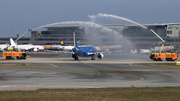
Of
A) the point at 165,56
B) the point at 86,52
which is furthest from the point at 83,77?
the point at 165,56

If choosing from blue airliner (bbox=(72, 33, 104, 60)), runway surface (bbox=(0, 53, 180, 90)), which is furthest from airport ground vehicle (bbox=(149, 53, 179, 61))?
runway surface (bbox=(0, 53, 180, 90))

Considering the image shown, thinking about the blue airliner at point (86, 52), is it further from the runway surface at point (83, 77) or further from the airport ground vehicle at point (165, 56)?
the runway surface at point (83, 77)

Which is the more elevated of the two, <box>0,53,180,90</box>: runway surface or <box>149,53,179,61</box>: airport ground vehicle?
<box>149,53,179,61</box>: airport ground vehicle

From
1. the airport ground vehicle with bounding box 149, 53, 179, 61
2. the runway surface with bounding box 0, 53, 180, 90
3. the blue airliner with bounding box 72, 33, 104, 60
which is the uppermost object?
the blue airliner with bounding box 72, 33, 104, 60

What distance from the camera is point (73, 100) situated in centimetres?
1516

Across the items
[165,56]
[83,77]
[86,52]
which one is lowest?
[83,77]

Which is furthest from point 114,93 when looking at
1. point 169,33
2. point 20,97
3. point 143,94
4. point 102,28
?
point 169,33

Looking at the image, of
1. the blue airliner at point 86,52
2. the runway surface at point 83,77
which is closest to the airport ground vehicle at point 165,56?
the blue airliner at point 86,52

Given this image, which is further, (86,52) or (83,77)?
(86,52)

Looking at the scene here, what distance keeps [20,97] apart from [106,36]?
217 feet

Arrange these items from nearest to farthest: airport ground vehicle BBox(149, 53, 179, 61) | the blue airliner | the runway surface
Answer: the runway surface → the blue airliner → airport ground vehicle BBox(149, 53, 179, 61)

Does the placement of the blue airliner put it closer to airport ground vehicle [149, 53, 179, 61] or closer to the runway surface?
airport ground vehicle [149, 53, 179, 61]

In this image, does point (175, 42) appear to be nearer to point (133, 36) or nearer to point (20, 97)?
point (133, 36)

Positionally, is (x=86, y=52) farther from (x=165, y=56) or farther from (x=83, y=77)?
(x=83, y=77)
